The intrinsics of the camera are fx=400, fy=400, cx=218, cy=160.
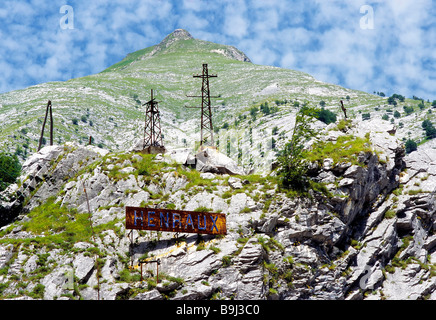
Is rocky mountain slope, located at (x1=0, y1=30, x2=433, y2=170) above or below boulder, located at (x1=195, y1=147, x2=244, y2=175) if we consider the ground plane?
above

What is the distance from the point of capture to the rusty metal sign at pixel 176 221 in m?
38.4

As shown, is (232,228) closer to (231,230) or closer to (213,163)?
(231,230)

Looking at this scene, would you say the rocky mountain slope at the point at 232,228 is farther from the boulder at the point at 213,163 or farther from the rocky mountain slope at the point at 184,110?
the rocky mountain slope at the point at 184,110

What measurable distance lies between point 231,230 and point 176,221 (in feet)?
18.2

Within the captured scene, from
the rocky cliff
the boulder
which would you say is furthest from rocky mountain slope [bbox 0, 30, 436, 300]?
the boulder

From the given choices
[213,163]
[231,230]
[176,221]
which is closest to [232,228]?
[231,230]

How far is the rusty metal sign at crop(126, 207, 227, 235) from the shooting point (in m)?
38.4

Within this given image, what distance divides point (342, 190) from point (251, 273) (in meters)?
15.7

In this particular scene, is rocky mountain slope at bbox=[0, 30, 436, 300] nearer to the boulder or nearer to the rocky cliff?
the rocky cliff

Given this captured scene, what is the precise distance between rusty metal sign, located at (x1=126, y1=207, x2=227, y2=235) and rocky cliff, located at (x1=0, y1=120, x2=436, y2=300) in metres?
1.07

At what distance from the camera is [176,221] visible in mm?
39219

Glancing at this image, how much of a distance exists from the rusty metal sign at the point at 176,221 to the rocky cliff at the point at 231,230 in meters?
1.07

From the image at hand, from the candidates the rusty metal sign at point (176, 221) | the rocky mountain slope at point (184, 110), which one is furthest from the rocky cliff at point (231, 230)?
the rocky mountain slope at point (184, 110)

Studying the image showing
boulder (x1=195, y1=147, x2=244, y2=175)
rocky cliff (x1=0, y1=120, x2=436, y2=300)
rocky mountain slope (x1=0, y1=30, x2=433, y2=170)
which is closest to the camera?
rocky cliff (x1=0, y1=120, x2=436, y2=300)
